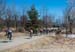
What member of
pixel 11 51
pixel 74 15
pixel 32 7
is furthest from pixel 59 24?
pixel 11 51

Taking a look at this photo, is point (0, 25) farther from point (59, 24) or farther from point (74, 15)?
point (59, 24)

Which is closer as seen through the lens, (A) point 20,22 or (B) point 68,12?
(B) point 68,12

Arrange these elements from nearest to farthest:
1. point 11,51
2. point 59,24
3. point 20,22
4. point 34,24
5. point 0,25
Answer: point 11,51, point 0,25, point 34,24, point 20,22, point 59,24

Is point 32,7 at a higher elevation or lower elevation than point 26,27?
higher

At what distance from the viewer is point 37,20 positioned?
82.4 m

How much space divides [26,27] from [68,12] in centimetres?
1593

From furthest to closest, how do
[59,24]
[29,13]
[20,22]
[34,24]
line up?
1. [59,24]
2. [20,22]
3. [29,13]
4. [34,24]

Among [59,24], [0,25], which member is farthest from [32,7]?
[59,24]

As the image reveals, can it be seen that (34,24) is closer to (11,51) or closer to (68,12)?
(68,12)

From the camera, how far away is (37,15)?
8444 centimetres

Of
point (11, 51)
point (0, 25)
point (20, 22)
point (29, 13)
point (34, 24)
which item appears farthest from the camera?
point (20, 22)

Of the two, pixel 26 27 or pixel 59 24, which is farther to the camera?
pixel 59 24

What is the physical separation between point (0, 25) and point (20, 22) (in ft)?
129

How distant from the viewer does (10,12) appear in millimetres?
72375
